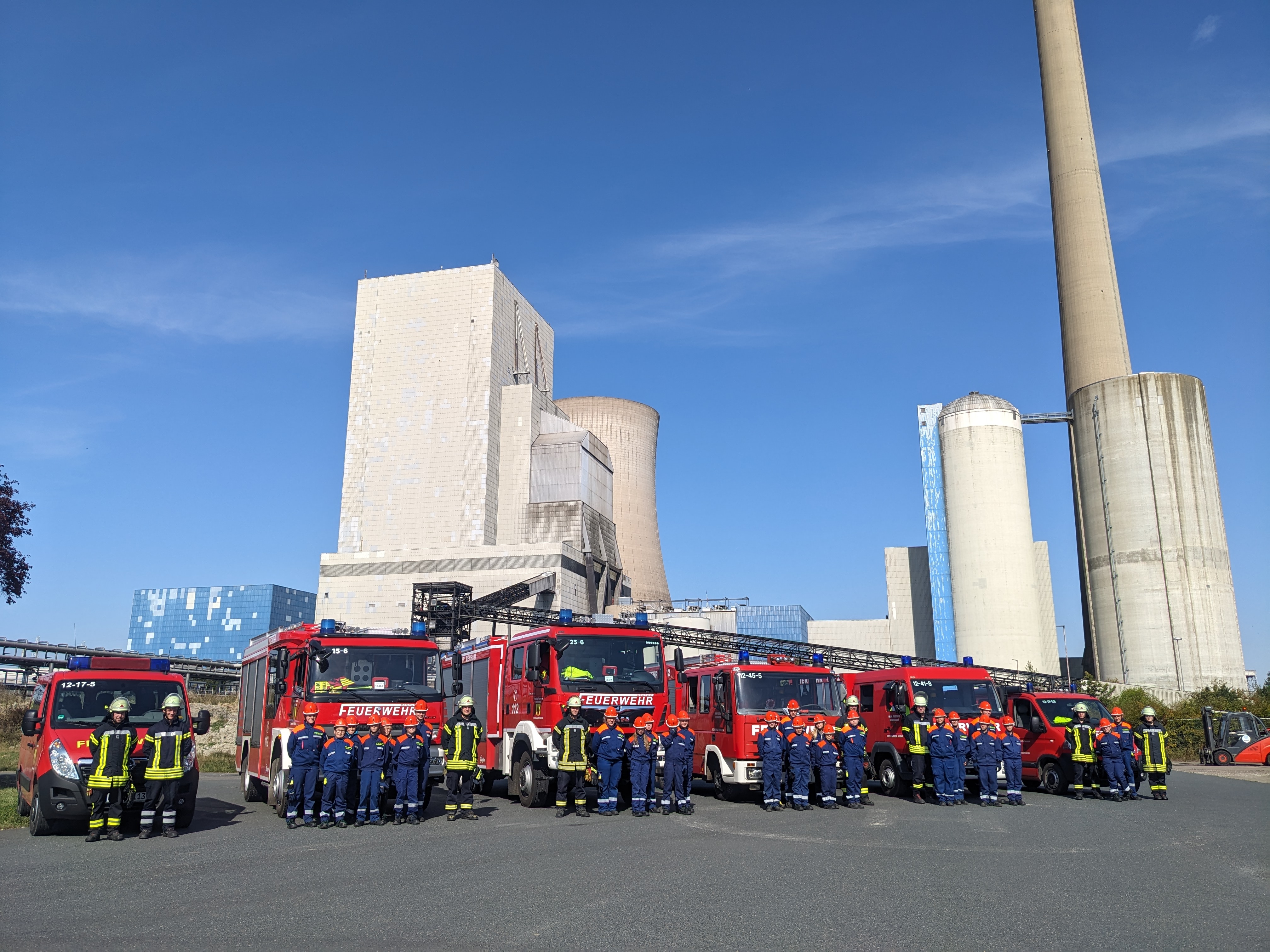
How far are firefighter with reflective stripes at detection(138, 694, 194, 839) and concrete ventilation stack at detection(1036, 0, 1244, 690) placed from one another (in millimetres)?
57750

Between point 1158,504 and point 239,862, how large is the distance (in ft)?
206

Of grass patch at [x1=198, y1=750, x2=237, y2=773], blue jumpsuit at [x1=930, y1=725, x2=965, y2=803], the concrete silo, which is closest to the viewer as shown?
blue jumpsuit at [x1=930, y1=725, x2=965, y2=803]

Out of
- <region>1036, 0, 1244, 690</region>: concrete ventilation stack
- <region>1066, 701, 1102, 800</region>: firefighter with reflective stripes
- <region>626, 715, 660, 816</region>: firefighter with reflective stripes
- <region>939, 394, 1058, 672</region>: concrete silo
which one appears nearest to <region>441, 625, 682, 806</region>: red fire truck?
<region>626, 715, 660, 816</region>: firefighter with reflective stripes

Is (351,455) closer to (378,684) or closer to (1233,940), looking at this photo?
(378,684)

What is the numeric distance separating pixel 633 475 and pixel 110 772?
70.3m

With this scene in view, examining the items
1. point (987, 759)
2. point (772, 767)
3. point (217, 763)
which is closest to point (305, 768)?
point (772, 767)

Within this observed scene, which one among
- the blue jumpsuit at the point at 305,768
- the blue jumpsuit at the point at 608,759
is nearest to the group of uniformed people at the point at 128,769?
the blue jumpsuit at the point at 305,768

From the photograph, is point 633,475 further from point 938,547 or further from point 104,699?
point 104,699

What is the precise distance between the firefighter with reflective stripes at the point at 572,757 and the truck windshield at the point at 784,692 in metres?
3.84

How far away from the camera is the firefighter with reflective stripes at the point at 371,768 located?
45.3ft

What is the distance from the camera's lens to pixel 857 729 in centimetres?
1709

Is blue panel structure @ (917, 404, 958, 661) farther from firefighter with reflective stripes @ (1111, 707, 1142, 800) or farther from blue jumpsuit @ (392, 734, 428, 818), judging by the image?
blue jumpsuit @ (392, 734, 428, 818)

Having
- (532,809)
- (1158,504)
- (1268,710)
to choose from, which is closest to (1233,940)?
(532,809)

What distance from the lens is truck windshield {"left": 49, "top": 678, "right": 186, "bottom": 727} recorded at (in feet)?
43.4
